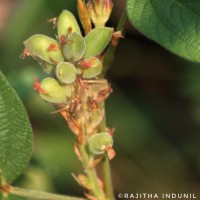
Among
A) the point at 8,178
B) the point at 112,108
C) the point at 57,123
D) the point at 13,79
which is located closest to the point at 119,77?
the point at 112,108

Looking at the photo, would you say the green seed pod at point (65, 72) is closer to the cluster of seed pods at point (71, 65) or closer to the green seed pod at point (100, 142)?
the cluster of seed pods at point (71, 65)

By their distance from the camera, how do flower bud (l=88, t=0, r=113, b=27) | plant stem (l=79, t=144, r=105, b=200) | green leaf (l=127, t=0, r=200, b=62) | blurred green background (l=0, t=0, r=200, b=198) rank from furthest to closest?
blurred green background (l=0, t=0, r=200, b=198), plant stem (l=79, t=144, r=105, b=200), flower bud (l=88, t=0, r=113, b=27), green leaf (l=127, t=0, r=200, b=62)

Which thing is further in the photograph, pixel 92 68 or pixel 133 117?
pixel 133 117

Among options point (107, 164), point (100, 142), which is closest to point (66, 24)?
point (100, 142)

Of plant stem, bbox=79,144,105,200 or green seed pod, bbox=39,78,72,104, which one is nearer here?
green seed pod, bbox=39,78,72,104

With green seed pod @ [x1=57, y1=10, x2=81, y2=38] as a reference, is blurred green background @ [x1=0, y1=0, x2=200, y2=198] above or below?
below

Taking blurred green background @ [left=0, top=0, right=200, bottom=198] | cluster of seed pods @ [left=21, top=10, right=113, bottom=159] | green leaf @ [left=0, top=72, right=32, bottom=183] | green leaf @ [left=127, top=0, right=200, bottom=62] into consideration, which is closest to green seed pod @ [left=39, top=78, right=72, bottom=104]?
cluster of seed pods @ [left=21, top=10, right=113, bottom=159]

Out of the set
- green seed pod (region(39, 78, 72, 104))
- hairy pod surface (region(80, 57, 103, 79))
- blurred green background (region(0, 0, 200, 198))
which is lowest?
blurred green background (region(0, 0, 200, 198))

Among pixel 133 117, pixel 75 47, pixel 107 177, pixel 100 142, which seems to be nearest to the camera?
pixel 75 47

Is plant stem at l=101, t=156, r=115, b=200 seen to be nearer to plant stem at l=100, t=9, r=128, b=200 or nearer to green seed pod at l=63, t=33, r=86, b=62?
plant stem at l=100, t=9, r=128, b=200

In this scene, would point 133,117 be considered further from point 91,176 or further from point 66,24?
point 66,24
